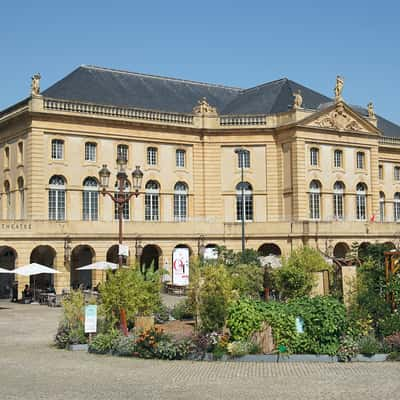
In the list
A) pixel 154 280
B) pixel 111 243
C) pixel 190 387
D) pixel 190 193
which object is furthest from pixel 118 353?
pixel 190 193

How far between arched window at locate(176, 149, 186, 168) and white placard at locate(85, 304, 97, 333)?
3287 cm

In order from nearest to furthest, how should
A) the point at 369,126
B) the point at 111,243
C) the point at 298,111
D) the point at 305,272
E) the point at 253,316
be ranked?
the point at 253,316
the point at 305,272
the point at 111,243
the point at 298,111
the point at 369,126

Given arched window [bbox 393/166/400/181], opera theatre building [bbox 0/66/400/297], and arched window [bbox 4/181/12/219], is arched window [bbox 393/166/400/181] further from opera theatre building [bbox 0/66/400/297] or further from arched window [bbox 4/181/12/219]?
arched window [bbox 4/181/12/219]

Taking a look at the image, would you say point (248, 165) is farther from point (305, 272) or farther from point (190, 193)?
point (305, 272)

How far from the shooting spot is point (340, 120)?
5606 cm

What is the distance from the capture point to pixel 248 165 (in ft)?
181

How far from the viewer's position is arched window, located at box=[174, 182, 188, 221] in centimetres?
5394

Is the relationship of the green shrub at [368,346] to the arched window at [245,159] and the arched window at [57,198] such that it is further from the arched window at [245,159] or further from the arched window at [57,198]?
the arched window at [245,159]

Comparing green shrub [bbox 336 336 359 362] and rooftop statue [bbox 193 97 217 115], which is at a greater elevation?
rooftop statue [bbox 193 97 217 115]

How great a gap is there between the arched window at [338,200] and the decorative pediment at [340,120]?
4.19 metres

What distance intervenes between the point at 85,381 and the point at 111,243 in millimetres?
31844

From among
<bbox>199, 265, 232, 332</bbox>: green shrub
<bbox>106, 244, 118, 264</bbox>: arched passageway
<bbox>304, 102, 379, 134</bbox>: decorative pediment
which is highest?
<bbox>304, 102, 379, 134</bbox>: decorative pediment

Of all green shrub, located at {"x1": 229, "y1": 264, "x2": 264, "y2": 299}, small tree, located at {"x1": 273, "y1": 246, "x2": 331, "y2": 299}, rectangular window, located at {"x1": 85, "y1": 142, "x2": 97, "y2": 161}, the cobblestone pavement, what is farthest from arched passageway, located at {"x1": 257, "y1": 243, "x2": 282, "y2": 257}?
the cobblestone pavement

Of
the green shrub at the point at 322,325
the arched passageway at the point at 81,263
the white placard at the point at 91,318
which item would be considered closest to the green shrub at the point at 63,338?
the white placard at the point at 91,318
